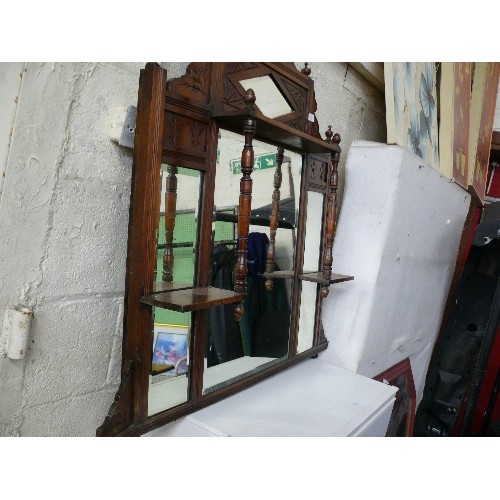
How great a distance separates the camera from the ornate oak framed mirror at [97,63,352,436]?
0.80 metres

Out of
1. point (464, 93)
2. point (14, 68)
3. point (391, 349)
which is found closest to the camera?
point (14, 68)

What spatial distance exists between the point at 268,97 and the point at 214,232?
40 centimetres

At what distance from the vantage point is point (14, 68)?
2.31 ft

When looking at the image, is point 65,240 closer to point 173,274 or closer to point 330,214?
point 173,274

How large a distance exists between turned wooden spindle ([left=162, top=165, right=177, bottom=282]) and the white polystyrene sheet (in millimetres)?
731

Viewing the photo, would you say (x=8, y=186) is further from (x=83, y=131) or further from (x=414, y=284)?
(x=414, y=284)

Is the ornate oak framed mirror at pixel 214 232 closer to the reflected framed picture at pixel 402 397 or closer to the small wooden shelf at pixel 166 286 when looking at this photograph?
the small wooden shelf at pixel 166 286

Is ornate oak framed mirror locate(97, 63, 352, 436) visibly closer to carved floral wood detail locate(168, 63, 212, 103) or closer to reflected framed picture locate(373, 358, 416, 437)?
carved floral wood detail locate(168, 63, 212, 103)


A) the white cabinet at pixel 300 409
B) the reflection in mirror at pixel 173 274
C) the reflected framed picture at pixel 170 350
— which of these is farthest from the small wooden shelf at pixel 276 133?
the white cabinet at pixel 300 409

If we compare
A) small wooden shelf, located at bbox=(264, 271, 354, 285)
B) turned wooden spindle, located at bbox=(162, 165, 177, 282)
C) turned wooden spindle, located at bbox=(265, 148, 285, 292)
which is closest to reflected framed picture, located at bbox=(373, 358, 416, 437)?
small wooden shelf, located at bbox=(264, 271, 354, 285)

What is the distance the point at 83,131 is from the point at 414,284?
4.57ft

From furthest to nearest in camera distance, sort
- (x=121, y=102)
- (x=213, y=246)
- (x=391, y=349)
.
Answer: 1. (x=391, y=349)
2. (x=213, y=246)
3. (x=121, y=102)
